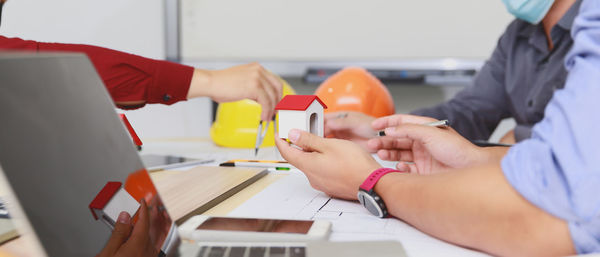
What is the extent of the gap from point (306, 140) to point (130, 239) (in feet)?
0.98

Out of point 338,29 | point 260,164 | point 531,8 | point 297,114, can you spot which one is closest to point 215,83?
point 260,164

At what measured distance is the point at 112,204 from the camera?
396mm

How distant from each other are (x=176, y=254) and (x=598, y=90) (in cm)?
41

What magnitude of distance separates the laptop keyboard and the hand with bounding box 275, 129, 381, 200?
171 mm

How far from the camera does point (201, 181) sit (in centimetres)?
73

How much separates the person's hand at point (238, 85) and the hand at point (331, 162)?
0.27 metres

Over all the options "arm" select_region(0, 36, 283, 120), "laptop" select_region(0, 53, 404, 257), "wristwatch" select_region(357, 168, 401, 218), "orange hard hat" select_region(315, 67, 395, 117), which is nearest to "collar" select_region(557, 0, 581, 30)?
"orange hard hat" select_region(315, 67, 395, 117)

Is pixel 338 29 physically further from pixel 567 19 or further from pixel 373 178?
pixel 373 178

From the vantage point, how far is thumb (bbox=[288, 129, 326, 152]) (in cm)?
63

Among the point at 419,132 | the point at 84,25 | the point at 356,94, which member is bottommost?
the point at 356,94

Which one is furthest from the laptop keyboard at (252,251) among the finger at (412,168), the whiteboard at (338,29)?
the whiteboard at (338,29)

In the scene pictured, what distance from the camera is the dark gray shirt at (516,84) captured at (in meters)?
1.19

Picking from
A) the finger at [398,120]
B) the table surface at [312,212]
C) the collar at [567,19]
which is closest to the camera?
the table surface at [312,212]

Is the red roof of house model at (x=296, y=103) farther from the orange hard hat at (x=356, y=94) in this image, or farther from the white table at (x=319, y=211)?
the orange hard hat at (x=356, y=94)
